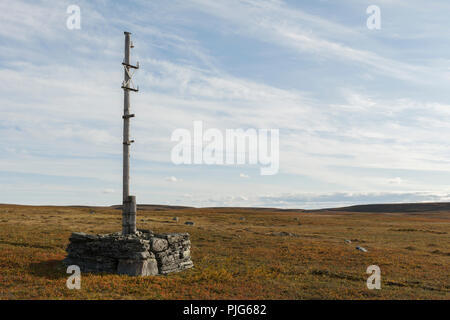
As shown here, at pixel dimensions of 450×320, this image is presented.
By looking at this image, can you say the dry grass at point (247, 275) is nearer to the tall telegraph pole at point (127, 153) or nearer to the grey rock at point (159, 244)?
the grey rock at point (159, 244)

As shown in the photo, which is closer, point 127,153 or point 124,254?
point 124,254

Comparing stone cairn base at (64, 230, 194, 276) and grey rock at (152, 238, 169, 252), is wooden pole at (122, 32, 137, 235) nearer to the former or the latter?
stone cairn base at (64, 230, 194, 276)

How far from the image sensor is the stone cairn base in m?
20.1

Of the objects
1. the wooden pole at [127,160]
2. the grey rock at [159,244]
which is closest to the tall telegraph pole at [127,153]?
the wooden pole at [127,160]

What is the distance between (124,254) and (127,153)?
6225 mm

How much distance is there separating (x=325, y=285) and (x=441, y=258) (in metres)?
18.1

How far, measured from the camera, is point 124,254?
2033 cm

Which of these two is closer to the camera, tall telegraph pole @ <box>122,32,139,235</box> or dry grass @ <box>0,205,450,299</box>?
dry grass @ <box>0,205,450,299</box>

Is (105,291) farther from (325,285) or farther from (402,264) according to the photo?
(402,264)

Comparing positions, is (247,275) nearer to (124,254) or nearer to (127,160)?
(124,254)

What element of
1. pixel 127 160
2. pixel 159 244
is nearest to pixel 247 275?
pixel 159 244

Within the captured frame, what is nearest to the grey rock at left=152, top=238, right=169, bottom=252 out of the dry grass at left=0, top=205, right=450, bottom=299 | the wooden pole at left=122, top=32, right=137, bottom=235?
the dry grass at left=0, top=205, right=450, bottom=299

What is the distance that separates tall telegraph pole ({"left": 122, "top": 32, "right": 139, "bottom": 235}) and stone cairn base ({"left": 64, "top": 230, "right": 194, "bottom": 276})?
925 mm
